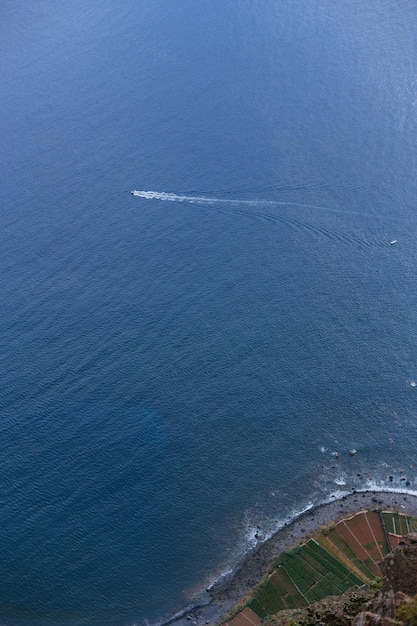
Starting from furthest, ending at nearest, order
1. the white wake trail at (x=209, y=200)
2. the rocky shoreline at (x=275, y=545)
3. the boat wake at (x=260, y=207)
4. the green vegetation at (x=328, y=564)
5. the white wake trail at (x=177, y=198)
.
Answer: the white wake trail at (x=177, y=198), the white wake trail at (x=209, y=200), the boat wake at (x=260, y=207), the rocky shoreline at (x=275, y=545), the green vegetation at (x=328, y=564)

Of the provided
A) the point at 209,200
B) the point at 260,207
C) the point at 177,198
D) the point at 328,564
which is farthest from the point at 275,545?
the point at 177,198

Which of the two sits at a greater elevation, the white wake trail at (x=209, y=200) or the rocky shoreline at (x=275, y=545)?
the white wake trail at (x=209, y=200)

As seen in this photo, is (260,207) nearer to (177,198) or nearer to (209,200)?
(209,200)

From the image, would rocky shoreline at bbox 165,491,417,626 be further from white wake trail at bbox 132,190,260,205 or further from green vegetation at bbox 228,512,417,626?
white wake trail at bbox 132,190,260,205

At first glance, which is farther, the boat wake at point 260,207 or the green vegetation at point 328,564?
the boat wake at point 260,207

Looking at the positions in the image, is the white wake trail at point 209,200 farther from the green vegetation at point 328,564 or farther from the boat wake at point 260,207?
the green vegetation at point 328,564

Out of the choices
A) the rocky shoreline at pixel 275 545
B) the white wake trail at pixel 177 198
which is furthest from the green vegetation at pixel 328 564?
the white wake trail at pixel 177 198
